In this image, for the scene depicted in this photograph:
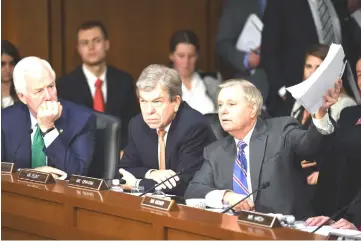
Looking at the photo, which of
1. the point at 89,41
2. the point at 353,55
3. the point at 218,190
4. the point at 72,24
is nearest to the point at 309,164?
the point at 353,55

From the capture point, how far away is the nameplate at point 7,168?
4.33 meters

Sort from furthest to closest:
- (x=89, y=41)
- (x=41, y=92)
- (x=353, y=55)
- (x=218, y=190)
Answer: (x=89, y=41) → (x=353, y=55) → (x=41, y=92) → (x=218, y=190)

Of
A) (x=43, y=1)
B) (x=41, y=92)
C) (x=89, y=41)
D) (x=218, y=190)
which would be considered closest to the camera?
(x=218, y=190)

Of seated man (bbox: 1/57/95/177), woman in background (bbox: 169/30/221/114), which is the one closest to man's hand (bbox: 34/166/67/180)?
seated man (bbox: 1/57/95/177)

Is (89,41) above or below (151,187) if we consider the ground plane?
above

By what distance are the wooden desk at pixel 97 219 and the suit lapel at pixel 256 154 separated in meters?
0.52

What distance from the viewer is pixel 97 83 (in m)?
6.15

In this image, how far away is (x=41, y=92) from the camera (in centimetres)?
462

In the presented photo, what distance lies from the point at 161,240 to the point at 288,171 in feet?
2.59

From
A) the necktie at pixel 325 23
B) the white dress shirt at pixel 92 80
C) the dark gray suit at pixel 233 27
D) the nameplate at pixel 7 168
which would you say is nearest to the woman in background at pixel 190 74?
the dark gray suit at pixel 233 27

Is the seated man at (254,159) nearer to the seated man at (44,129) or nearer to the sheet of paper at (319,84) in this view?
the sheet of paper at (319,84)

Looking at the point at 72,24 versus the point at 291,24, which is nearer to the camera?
the point at 291,24

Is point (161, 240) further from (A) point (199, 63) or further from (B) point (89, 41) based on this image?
(A) point (199, 63)

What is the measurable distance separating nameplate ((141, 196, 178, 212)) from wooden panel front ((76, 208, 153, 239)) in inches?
3.3
